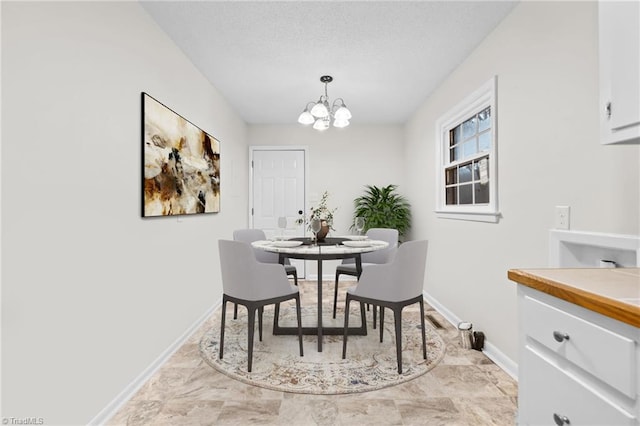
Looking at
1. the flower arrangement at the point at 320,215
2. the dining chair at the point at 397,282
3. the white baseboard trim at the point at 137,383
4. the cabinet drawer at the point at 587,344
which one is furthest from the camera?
the flower arrangement at the point at 320,215

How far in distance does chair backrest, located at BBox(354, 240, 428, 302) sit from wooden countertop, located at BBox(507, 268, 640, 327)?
3.58 feet

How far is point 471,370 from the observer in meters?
→ 2.19

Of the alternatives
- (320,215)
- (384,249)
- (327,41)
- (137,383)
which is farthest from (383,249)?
(137,383)

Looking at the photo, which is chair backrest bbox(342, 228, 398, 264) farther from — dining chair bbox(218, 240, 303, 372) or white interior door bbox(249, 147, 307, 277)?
white interior door bbox(249, 147, 307, 277)

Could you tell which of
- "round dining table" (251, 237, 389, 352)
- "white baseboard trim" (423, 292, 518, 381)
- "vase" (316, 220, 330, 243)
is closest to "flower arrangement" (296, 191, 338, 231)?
"vase" (316, 220, 330, 243)

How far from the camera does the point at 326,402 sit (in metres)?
1.85

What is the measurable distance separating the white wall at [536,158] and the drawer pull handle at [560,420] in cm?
98

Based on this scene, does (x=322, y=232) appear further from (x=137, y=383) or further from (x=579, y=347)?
(x=579, y=347)

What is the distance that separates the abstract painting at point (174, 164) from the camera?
217 cm

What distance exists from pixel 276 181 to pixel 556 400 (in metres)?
4.59

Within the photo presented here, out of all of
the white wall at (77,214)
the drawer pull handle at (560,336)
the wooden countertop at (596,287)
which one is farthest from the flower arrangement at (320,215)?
the drawer pull handle at (560,336)

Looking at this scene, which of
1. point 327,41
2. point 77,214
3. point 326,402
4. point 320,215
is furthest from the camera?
point 320,215

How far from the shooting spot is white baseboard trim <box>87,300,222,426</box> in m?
1.70

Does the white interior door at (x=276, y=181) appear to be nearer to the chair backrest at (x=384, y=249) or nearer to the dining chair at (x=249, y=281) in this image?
the chair backrest at (x=384, y=249)
